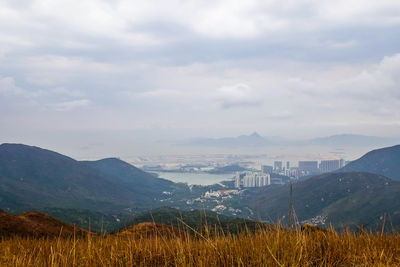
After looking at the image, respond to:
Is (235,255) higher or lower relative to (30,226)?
higher

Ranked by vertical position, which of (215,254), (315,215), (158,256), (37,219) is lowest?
(315,215)

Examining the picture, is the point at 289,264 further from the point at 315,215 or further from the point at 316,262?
the point at 315,215

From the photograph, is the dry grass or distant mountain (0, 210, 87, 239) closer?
the dry grass

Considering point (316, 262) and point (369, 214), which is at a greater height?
point (316, 262)

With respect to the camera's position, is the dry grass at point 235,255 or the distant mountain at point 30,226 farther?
the distant mountain at point 30,226

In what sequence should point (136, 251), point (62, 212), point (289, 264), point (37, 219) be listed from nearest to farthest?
point (289, 264) < point (136, 251) < point (37, 219) < point (62, 212)

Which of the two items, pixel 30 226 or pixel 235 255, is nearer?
pixel 235 255

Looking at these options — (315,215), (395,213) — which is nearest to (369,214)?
(395,213)

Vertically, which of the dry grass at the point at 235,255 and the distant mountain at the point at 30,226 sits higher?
the dry grass at the point at 235,255

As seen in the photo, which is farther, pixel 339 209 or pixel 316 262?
pixel 339 209

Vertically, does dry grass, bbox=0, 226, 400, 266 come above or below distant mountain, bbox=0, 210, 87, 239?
above

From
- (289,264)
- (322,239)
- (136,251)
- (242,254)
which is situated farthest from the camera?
(322,239)
